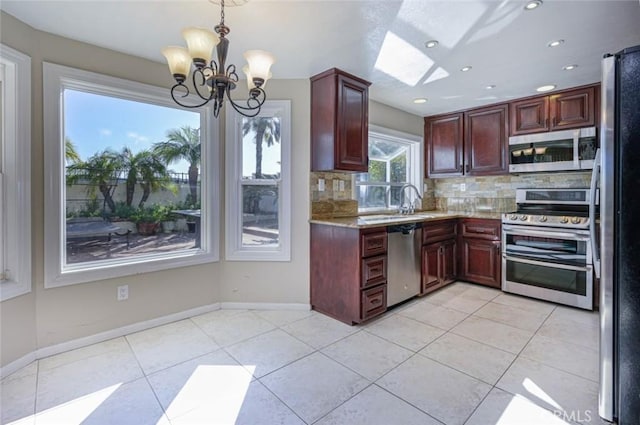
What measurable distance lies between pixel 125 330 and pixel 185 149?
1.60 meters

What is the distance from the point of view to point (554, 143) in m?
3.38

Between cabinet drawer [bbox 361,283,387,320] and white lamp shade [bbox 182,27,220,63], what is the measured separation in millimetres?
2115

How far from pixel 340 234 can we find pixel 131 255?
179cm

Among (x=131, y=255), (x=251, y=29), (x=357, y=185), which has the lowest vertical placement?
(x=131, y=255)

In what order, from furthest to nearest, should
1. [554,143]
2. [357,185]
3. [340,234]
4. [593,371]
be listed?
[357,185] → [554,143] → [340,234] → [593,371]

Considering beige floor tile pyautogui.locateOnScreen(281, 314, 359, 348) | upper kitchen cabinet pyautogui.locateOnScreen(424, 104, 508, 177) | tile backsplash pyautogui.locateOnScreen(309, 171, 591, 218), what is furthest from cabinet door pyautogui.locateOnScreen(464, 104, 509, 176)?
beige floor tile pyautogui.locateOnScreen(281, 314, 359, 348)

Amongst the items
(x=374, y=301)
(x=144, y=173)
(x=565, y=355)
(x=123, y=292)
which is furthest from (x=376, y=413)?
(x=144, y=173)

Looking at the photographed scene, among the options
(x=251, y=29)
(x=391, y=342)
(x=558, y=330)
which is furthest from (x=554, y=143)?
(x=251, y=29)

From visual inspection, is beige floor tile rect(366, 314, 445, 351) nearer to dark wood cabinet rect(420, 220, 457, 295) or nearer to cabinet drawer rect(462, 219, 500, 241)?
dark wood cabinet rect(420, 220, 457, 295)

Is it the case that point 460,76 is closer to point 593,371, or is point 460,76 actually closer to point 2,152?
point 593,371

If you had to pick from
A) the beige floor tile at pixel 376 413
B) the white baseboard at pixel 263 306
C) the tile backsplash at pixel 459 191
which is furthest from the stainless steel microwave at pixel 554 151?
the beige floor tile at pixel 376 413

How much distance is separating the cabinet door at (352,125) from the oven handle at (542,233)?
1.78 meters

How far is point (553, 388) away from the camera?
184 centimetres

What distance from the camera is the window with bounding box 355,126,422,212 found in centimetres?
393
